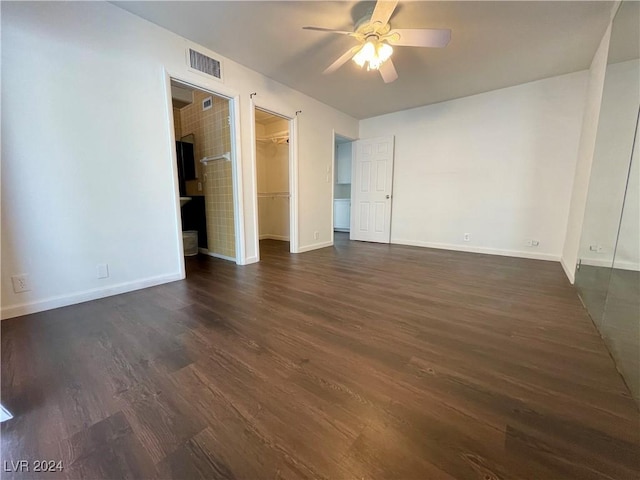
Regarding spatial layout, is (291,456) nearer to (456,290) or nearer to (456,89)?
(456,290)

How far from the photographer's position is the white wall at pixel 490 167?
3.48 metres

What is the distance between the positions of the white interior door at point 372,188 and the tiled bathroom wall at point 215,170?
2763mm

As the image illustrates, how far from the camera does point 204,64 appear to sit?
2.76 meters

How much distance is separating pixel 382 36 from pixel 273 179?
3.79m

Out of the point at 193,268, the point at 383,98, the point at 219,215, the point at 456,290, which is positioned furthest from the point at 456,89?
the point at 193,268

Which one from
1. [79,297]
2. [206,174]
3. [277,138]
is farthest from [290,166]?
[79,297]

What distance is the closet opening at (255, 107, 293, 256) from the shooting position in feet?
17.3

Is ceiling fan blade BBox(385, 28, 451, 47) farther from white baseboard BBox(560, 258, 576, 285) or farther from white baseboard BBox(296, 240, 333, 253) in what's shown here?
white baseboard BBox(296, 240, 333, 253)

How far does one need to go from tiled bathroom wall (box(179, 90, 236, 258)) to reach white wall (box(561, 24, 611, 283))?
3.95 m

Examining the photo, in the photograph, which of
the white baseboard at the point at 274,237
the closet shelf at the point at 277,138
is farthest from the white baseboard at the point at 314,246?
the closet shelf at the point at 277,138

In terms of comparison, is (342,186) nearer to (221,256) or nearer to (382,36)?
(221,256)

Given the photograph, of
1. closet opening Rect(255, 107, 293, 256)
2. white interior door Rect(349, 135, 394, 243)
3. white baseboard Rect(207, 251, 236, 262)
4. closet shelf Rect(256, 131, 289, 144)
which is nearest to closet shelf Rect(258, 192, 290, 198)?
closet opening Rect(255, 107, 293, 256)

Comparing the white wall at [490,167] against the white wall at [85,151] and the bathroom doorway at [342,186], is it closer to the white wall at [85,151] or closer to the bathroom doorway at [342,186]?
the bathroom doorway at [342,186]

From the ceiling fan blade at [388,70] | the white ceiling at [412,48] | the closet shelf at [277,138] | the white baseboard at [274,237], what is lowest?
the white baseboard at [274,237]
